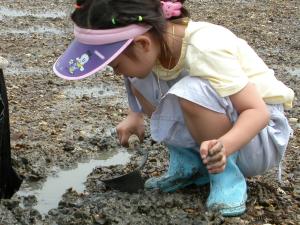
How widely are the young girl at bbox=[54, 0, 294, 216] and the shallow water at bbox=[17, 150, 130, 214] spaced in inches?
23.9

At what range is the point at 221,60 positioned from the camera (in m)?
2.29

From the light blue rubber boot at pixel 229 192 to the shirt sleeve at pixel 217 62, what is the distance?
343 millimetres

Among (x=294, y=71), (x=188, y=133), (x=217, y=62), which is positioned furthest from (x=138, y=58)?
(x=294, y=71)

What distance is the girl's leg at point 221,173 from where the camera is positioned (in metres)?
2.35

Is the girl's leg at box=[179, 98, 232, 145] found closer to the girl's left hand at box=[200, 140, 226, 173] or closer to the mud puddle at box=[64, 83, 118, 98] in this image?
the girl's left hand at box=[200, 140, 226, 173]

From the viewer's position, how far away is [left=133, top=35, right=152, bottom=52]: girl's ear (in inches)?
89.6

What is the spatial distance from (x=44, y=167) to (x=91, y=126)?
730 mm

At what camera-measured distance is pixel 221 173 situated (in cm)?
249

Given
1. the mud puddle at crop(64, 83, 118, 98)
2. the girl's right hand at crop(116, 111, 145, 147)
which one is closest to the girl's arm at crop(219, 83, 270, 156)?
the girl's right hand at crop(116, 111, 145, 147)

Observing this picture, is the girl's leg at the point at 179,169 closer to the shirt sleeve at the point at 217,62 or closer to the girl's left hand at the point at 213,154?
the shirt sleeve at the point at 217,62

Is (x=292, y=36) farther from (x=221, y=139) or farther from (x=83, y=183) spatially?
(x=221, y=139)

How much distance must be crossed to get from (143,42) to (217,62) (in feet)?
0.96

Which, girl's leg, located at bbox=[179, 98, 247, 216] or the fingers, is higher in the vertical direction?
the fingers

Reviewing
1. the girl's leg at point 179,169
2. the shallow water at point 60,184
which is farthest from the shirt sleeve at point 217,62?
the shallow water at point 60,184
